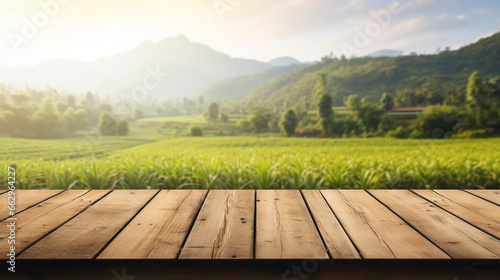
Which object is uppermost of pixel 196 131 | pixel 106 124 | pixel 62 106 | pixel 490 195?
pixel 62 106

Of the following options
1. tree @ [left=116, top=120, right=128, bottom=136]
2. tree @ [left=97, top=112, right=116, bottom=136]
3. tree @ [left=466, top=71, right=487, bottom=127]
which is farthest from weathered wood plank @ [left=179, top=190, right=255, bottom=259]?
tree @ [left=466, top=71, right=487, bottom=127]

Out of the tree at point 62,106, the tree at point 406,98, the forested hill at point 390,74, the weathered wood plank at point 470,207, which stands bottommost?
the weathered wood plank at point 470,207

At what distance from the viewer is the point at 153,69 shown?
26.2 metres

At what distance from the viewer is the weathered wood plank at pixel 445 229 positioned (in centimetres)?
92

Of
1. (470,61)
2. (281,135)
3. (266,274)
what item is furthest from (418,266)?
(470,61)

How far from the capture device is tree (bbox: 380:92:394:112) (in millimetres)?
37188

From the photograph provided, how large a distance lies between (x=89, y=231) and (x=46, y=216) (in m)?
0.39

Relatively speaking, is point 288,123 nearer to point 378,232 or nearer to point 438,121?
point 438,121

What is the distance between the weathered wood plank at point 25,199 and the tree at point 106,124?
2537 centimetres

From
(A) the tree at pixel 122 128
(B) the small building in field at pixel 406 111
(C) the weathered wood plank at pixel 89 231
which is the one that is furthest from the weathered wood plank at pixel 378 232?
(B) the small building in field at pixel 406 111

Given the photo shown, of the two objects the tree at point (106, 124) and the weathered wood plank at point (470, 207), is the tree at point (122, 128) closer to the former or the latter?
the tree at point (106, 124)

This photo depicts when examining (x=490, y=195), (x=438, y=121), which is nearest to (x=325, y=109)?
(x=438, y=121)

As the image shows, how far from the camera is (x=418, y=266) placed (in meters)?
0.87

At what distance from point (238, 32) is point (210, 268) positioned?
1165cm
